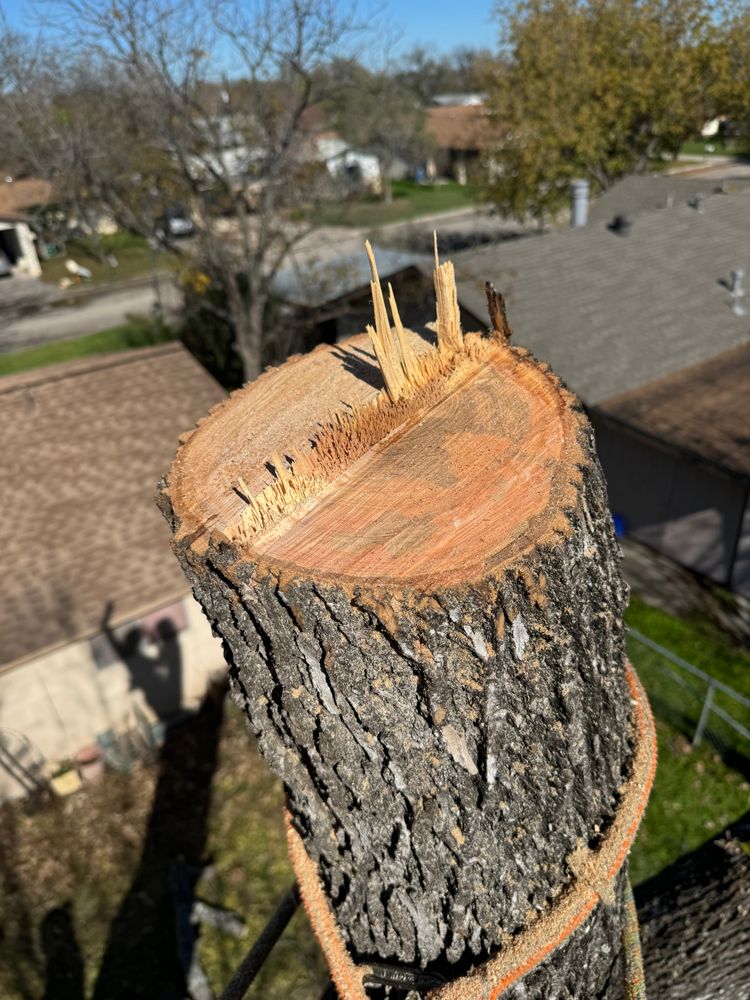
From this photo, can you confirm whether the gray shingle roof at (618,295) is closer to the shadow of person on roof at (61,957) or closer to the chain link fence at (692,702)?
the chain link fence at (692,702)

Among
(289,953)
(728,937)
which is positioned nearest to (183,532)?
(728,937)

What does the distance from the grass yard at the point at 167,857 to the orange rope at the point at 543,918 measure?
194 inches

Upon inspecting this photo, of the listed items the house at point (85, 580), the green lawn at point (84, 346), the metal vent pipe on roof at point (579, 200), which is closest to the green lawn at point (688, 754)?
the house at point (85, 580)

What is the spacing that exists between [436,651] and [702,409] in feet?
32.2

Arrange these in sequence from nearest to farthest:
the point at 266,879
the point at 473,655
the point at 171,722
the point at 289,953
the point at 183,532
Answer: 1. the point at 473,655
2. the point at 183,532
3. the point at 289,953
4. the point at 266,879
5. the point at 171,722

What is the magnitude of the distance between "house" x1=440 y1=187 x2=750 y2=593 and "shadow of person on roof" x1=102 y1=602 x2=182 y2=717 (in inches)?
266

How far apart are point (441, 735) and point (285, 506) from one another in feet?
2.53

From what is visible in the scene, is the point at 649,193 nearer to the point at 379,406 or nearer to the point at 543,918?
the point at 379,406

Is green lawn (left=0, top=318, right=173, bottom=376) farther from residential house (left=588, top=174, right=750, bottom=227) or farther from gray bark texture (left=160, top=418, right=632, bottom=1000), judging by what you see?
gray bark texture (left=160, top=418, right=632, bottom=1000)

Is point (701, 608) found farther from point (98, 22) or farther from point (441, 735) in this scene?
point (98, 22)

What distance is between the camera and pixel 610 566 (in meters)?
1.94

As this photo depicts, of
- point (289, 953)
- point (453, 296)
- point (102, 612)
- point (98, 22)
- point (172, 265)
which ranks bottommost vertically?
point (289, 953)

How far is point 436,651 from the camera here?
1.63 metres

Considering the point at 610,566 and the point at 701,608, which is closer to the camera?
the point at 610,566
